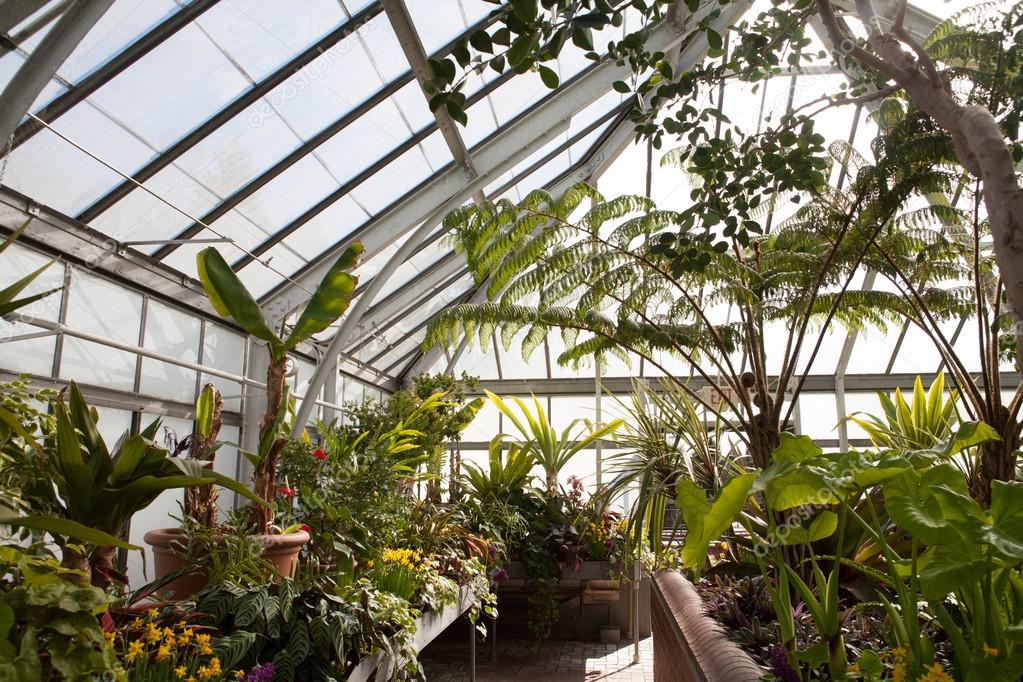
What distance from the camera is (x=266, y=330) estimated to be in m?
2.76

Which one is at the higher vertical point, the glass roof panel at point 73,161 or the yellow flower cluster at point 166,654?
the glass roof panel at point 73,161

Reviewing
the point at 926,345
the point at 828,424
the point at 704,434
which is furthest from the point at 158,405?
the point at 926,345

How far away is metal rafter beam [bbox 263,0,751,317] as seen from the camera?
611 cm

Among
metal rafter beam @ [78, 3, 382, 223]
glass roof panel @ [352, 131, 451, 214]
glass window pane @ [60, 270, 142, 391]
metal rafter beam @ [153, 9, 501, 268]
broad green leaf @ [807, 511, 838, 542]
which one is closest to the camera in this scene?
broad green leaf @ [807, 511, 838, 542]

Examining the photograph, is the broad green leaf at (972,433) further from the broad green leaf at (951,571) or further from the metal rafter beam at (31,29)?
the metal rafter beam at (31,29)

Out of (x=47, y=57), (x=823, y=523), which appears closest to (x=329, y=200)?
(x=47, y=57)

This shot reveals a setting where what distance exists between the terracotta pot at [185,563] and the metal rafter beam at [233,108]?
9.42ft

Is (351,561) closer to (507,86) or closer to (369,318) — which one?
(507,86)

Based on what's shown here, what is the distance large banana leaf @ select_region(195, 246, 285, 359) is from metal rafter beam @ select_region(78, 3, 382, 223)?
90.2 inches

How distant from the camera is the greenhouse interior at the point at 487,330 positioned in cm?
153

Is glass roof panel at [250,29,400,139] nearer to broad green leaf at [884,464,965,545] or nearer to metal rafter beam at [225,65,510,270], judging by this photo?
metal rafter beam at [225,65,510,270]

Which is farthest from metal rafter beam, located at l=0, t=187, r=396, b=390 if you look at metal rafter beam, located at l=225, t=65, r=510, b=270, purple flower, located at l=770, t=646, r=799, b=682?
purple flower, located at l=770, t=646, r=799, b=682

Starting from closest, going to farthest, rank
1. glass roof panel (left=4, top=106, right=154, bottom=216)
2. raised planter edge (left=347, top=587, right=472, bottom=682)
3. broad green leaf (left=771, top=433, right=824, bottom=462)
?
1. broad green leaf (left=771, top=433, right=824, bottom=462)
2. raised planter edge (left=347, top=587, right=472, bottom=682)
3. glass roof panel (left=4, top=106, right=154, bottom=216)

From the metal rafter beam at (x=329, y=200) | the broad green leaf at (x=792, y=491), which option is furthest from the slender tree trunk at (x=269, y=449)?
the metal rafter beam at (x=329, y=200)
